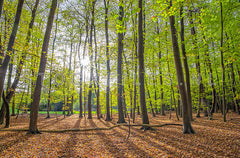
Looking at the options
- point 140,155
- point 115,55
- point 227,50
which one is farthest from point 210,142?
point 115,55

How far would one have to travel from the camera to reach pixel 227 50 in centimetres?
768

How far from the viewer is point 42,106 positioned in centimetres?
3198

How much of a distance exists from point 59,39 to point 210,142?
18.4 metres

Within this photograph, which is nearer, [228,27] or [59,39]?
[228,27]

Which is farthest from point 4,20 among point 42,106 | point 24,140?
point 42,106

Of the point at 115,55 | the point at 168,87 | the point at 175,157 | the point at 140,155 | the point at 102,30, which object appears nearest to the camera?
the point at 175,157

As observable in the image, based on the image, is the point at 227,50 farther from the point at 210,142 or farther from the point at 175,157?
the point at 175,157

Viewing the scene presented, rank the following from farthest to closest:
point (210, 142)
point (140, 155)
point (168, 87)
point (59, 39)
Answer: point (59, 39), point (168, 87), point (210, 142), point (140, 155)

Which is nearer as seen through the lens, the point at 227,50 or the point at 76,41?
the point at 227,50

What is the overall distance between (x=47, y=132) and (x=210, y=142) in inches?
286

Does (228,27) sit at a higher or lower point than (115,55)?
higher

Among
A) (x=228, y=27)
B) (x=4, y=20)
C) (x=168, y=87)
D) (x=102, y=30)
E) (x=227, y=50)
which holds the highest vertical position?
(x=102, y=30)

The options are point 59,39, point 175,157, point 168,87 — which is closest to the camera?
point 175,157

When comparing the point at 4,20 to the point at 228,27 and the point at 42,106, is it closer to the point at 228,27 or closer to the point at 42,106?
the point at 228,27
